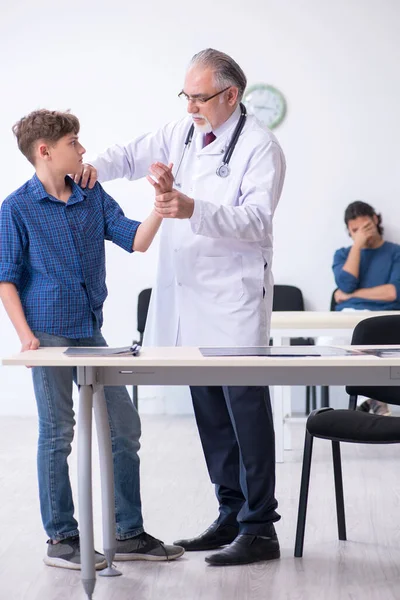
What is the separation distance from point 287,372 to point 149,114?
12.5 feet

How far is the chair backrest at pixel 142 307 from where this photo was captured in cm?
531

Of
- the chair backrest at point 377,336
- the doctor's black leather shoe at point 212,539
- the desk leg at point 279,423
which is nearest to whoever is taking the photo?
the doctor's black leather shoe at point 212,539

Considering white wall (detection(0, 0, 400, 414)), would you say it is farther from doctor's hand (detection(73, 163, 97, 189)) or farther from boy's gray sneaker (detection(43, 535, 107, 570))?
boy's gray sneaker (detection(43, 535, 107, 570))

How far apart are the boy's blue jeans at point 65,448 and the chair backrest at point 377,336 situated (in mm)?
823

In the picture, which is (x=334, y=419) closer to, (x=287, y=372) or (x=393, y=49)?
(x=287, y=372)

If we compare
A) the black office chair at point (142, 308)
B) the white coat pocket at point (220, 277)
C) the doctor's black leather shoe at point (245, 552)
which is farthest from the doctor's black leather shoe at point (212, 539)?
the black office chair at point (142, 308)

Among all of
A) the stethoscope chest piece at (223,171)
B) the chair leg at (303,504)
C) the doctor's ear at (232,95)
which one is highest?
the doctor's ear at (232,95)

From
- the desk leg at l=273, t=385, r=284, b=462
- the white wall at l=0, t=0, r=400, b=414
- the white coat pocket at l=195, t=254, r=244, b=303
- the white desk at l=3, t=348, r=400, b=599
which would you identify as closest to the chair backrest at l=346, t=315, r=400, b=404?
the white coat pocket at l=195, t=254, r=244, b=303

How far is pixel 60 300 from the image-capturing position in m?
2.46

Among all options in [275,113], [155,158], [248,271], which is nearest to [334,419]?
[248,271]

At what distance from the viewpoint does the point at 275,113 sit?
558cm

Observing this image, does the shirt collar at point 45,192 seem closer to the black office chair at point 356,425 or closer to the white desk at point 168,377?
the white desk at point 168,377

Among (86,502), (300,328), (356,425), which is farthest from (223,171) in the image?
(300,328)

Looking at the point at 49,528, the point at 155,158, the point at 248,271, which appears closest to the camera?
the point at 49,528
